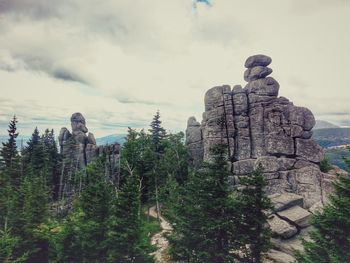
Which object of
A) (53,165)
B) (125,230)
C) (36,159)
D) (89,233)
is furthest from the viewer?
(53,165)

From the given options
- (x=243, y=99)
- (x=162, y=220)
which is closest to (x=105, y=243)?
(x=162, y=220)

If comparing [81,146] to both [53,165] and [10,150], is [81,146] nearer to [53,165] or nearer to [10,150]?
[53,165]

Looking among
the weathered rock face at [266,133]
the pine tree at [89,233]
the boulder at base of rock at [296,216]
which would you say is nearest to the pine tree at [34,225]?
the pine tree at [89,233]

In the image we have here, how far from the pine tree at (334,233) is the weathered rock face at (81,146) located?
186 ft

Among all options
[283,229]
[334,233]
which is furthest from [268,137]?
[334,233]

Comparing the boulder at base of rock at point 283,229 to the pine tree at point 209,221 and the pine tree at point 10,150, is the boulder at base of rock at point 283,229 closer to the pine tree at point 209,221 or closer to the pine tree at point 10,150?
the pine tree at point 209,221

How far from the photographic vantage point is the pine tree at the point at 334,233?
54.3 feet

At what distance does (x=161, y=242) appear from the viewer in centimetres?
3609

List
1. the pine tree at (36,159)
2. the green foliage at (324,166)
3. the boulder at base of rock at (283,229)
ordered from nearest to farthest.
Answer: the boulder at base of rock at (283,229) → the green foliage at (324,166) → the pine tree at (36,159)

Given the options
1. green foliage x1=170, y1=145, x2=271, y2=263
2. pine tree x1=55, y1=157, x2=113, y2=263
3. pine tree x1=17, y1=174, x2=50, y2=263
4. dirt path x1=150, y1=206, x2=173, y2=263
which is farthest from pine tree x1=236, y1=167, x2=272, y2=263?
pine tree x1=17, y1=174, x2=50, y2=263

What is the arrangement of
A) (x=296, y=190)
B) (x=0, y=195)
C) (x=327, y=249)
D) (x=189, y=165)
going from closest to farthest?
1. (x=327, y=249)
2. (x=0, y=195)
3. (x=296, y=190)
4. (x=189, y=165)

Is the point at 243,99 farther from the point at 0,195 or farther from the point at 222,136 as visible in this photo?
the point at 0,195

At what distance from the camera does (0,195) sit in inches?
1248

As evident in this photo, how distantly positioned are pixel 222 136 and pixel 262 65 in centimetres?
1830
